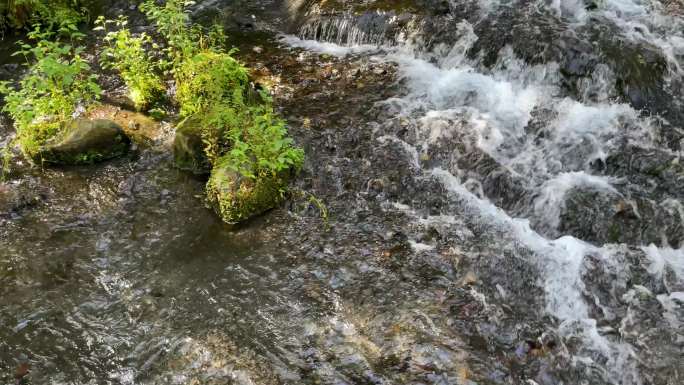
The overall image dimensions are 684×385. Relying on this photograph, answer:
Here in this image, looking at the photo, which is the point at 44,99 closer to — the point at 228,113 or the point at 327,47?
the point at 228,113

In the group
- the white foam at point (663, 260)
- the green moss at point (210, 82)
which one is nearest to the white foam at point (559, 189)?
the white foam at point (663, 260)

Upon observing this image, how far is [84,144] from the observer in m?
7.09

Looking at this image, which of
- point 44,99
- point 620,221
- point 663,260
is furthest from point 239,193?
point 663,260

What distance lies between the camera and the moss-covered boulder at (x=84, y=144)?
7070 mm

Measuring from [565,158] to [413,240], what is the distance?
2446 mm

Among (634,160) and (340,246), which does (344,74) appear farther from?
(634,160)

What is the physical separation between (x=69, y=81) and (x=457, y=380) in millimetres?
6103

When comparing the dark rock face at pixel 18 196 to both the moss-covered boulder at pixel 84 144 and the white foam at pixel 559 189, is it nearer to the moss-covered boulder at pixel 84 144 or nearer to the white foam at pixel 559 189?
the moss-covered boulder at pixel 84 144

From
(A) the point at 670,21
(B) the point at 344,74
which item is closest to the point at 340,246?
(B) the point at 344,74

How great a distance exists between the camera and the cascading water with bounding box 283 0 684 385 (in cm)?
516

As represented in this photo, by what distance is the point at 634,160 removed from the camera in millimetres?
6668

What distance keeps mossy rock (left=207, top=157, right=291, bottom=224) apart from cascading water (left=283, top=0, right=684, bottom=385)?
5.28 feet

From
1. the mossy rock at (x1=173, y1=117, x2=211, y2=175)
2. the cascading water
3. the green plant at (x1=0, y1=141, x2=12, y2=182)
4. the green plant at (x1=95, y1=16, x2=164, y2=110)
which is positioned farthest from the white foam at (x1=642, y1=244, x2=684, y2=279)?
the green plant at (x1=0, y1=141, x2=12, y2=182)

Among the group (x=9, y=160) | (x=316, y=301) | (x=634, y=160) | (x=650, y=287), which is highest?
(x=634, y=160)
